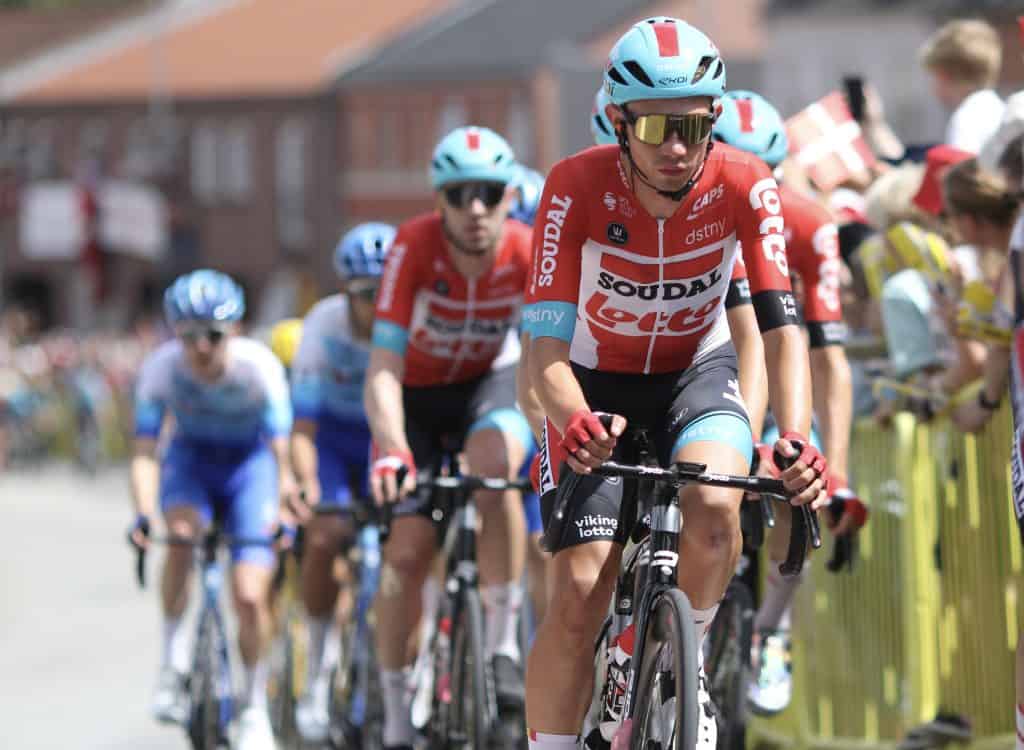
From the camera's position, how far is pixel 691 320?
6.00m

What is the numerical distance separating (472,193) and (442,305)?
0.53m

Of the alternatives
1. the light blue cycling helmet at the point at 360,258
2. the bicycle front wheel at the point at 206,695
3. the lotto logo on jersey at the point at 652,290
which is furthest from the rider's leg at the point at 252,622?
the lotto logo on jersey at the point at 652,290

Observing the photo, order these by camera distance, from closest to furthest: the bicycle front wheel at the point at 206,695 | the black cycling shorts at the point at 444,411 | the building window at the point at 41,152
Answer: the black cycling shorts at the point at 444,411 < the bicycle front wheel at the point at 206,695 < the building window at the point at 41,152

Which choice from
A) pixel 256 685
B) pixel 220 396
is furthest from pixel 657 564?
pixel 220 396

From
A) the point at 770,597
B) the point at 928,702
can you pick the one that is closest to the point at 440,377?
the point at 770,597

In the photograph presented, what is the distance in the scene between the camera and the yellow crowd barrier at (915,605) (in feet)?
24.9

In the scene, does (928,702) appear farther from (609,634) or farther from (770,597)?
(609,634)

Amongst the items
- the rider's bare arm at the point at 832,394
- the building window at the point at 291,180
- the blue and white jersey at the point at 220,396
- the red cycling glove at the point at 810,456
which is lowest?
the red cycling glove at the point at 810,456

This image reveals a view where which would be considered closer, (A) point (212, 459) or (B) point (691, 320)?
(B) point (691, 320)

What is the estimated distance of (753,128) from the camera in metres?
7.69

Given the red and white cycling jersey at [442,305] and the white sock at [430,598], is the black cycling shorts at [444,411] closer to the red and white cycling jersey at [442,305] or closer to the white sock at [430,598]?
the red and white cycling jersey at [442,305]

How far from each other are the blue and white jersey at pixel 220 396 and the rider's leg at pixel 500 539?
2.12m

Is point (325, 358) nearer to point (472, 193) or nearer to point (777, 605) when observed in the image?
point (472, 193)

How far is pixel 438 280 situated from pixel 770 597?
1.75m
